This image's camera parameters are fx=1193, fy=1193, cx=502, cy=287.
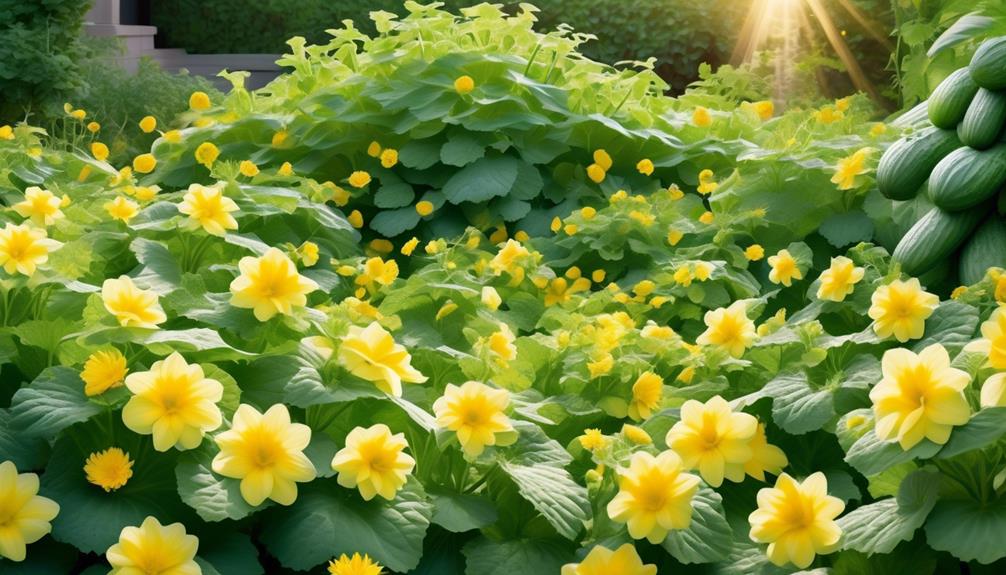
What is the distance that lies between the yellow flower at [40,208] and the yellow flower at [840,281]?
1541 millimetres

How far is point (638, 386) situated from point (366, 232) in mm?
1866

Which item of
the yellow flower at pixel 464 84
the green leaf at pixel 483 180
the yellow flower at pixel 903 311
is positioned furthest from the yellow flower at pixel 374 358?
the yellow flower at pixel 464 84

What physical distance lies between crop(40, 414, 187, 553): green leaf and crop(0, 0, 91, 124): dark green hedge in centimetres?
544

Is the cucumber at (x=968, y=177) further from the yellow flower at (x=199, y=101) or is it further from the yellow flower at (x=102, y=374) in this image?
the yellow flower at (x=199, y=101)

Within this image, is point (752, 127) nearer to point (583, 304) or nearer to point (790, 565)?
point (583, 304)

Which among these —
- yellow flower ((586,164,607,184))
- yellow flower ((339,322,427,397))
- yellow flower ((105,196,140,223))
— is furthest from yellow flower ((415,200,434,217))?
yellow flower ((339,322,427,397))

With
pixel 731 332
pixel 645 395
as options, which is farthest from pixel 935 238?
pixel 645 395

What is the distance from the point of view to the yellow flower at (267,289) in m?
1.85

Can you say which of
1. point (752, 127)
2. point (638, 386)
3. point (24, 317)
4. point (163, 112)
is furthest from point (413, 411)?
point (163, 112)

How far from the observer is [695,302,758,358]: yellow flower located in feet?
6.93

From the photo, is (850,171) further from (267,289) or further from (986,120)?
(267,289)

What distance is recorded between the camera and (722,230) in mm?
3006

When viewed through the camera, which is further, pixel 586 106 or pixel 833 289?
pixel 586 106

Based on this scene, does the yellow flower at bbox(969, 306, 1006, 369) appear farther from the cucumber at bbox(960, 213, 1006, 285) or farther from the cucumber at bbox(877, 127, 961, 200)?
the cucumber at bbox(877, 127, 961, 200)
